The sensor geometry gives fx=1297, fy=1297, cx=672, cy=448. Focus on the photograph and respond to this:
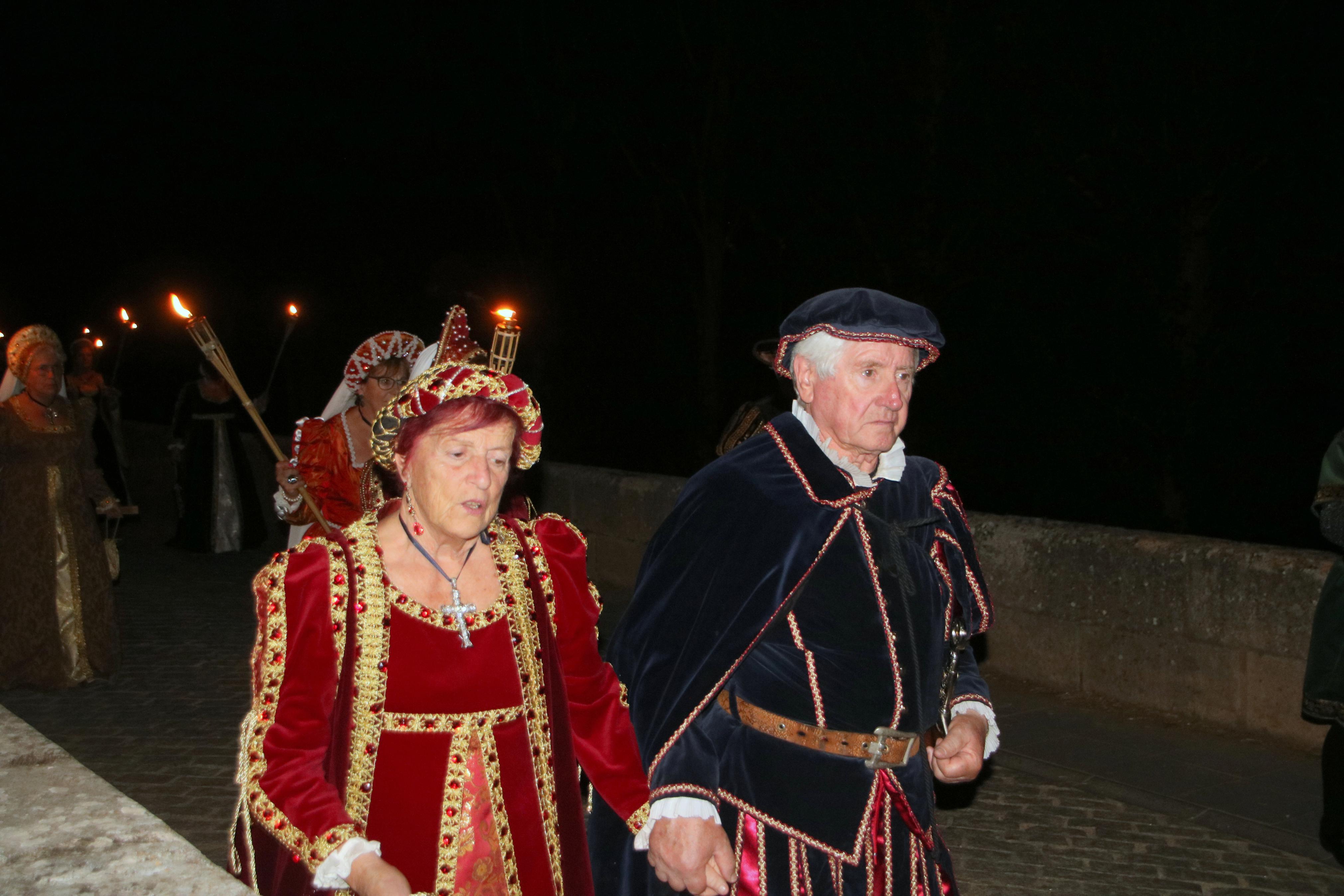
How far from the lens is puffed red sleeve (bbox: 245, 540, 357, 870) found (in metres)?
2.32

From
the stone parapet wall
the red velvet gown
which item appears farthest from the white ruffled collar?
the stone parapet wall

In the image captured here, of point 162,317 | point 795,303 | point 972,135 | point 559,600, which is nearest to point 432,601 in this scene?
point 559,600

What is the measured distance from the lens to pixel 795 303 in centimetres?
2053

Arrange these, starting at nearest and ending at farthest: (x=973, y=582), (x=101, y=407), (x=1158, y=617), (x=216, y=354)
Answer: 1. (x=973, y=582)
2. (x=216, y=354)
3. (x=1158, y=617)
4. (x=101, y=407)

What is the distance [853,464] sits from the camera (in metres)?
2.90

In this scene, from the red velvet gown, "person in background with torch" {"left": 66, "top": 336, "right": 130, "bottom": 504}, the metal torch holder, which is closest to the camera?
the red velvet gown

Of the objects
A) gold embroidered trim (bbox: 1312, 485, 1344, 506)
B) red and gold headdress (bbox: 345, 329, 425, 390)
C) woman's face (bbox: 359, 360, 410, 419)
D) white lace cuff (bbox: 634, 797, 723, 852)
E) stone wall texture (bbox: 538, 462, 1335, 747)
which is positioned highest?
red and gold headdress (bbox: 345, 329, 425, 390)

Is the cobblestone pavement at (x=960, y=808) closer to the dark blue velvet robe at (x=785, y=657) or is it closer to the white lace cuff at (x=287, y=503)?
the white lace cuff at (x=287, y=503)

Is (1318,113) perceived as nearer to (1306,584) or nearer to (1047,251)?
(1047,251)

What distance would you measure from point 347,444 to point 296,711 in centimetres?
353

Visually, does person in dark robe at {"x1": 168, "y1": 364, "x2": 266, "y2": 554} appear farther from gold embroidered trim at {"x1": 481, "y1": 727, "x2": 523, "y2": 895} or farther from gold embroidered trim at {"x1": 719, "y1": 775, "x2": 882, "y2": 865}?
gold embroidered trim at {"x1": 719, "y1": 775, "x2": 882, "y2": 865}

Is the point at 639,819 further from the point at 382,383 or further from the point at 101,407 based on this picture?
the point at 101,407

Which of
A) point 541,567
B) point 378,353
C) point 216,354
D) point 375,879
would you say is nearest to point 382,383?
point 378,353

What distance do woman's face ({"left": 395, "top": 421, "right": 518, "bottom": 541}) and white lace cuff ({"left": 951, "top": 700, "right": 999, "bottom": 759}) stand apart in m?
1.18
